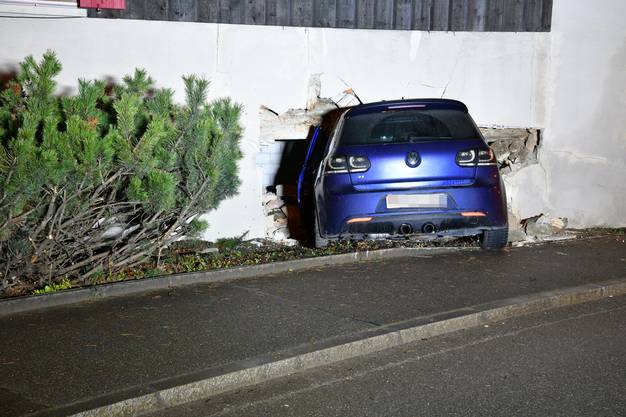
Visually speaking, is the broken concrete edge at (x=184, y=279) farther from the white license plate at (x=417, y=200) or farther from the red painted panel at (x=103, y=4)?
the red painted panel at (x=103, y=4)

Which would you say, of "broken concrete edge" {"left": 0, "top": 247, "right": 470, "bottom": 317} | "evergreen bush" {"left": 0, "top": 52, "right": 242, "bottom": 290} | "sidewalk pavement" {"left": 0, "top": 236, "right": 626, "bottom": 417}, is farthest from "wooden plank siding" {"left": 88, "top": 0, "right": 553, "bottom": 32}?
"sidewalk pavement" {"left": 0, "top": 236, "right": 626, "bottom": 417}

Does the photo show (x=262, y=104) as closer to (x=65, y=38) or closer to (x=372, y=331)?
(x=65, y=38)

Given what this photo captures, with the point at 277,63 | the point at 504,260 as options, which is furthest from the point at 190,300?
the point at 277,63

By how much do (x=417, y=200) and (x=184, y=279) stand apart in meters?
2.52

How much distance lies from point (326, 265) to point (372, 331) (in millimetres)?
2522

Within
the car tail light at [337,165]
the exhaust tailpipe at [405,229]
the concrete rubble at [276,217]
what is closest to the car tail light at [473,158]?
the exhaust tailpipe at [405,229]

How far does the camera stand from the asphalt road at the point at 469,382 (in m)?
4.51

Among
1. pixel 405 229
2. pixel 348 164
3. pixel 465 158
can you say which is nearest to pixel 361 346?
pixel 405 229

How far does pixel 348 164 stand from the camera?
318 inches

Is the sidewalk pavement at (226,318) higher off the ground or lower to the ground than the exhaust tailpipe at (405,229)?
lower

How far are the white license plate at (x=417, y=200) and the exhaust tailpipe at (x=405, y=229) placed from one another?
199 mm

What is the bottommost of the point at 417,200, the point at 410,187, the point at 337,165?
the point at 417,200

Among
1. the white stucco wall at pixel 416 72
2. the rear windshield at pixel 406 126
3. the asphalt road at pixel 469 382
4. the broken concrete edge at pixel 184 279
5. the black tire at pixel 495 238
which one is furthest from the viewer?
the white stucco wall at pixel 416 72

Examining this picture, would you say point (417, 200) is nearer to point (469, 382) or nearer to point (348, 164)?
point (348, 164)
